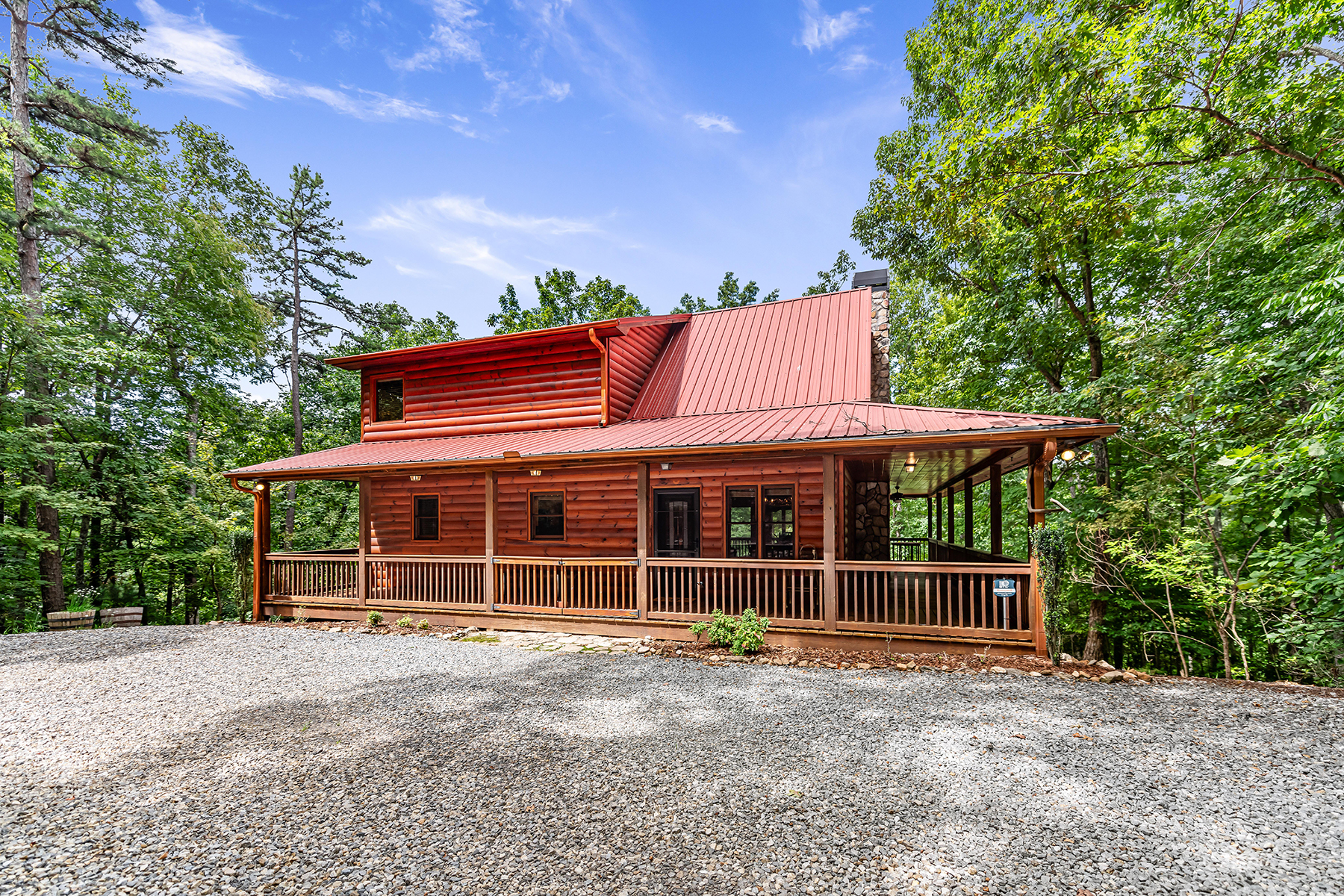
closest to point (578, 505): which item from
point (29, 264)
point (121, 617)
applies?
point (121, 617)

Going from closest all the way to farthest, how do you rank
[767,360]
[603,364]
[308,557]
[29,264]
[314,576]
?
[314,576]
[308,557]
[603,364]
[767,360]
[29,264]

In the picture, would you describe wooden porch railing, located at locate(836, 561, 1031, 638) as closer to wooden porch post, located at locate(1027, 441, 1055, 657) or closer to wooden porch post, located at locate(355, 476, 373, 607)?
wooden porch post, located at locate(1027, 441, 1055, 657)

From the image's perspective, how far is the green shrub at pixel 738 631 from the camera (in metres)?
7.43

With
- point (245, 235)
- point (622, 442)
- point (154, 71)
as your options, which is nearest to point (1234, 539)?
point (622, 442)

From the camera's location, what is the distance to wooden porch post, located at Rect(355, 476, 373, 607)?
33.5 ft

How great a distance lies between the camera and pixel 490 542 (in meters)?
9.54

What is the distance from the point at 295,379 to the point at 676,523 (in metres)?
20.8

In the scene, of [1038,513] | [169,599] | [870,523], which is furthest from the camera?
[169,599]

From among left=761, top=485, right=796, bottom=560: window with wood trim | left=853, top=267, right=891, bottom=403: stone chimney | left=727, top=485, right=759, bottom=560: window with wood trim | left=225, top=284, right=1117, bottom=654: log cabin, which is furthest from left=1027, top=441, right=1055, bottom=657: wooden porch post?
left=853, top=267, right=891, bottom=403: stone chimney

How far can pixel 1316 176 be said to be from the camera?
624 cm

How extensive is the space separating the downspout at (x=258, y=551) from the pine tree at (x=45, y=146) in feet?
18.7

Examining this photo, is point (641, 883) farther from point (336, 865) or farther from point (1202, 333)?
point (1202, 333)

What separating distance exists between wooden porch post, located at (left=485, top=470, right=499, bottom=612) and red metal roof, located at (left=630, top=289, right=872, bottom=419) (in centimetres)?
356

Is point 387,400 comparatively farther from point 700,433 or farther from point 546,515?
Answer: point 700,433
